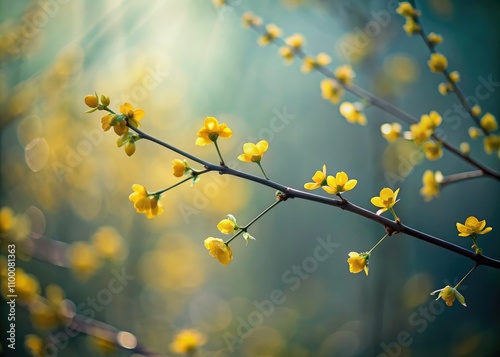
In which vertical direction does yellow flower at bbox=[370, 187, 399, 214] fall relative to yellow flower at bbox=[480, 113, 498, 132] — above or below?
below

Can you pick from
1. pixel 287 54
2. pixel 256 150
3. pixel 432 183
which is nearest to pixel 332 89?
pixel 287 54

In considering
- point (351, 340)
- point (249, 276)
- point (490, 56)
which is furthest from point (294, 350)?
point (490, 56)

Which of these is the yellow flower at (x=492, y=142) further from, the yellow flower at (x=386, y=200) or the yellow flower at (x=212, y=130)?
the yellow flower at (x=212, y=130)

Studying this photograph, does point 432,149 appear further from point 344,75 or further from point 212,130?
point 212,130

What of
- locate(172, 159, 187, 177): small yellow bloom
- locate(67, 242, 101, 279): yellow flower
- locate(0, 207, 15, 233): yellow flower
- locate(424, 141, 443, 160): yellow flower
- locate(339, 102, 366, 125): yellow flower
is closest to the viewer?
locate(172, 159, 187, 177): small yellow bloom

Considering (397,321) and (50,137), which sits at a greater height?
(50,137)

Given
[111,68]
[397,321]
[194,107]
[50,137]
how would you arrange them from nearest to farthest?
[397,321] < [50,137] < [111,68] < [194,107]

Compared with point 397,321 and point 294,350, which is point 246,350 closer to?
point 294,350

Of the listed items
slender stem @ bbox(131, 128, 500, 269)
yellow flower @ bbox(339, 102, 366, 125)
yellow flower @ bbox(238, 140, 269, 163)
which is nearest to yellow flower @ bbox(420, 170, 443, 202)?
yellow flower @ bbox(339, 102, 366, 125)

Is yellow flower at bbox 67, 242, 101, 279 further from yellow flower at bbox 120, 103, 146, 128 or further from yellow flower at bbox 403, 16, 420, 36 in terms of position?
yellow flower at bbox 403, 16, 420, 36
